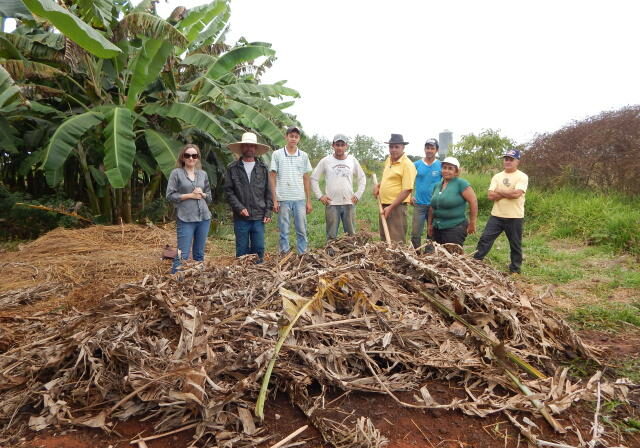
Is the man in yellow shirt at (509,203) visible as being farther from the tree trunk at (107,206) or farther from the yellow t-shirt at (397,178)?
the tree trunk at (107,206)

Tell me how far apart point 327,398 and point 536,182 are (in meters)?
9.69

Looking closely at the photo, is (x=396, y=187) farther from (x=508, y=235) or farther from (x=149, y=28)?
(x=149, y=28)

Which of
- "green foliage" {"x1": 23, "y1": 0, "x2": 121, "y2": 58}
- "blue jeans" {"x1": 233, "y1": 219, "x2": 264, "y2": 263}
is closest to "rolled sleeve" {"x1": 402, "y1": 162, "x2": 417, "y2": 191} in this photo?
"blue jeans" {"x1": 233, "y1": 219, "x2": 264, "y2": 263}

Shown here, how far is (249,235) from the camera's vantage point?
491cm

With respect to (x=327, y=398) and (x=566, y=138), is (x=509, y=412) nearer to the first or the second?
(x=327, y=398)

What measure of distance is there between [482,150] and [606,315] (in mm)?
12775

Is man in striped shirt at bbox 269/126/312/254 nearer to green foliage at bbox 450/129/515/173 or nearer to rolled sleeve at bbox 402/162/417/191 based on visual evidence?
rolled sleeve at bbox 402/162/417/191

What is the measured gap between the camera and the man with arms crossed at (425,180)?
542cm

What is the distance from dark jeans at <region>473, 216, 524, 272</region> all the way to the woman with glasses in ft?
10.5

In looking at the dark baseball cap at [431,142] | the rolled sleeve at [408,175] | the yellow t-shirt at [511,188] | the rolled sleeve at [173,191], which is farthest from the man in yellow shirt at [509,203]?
the rolled sleeve at [173,191]

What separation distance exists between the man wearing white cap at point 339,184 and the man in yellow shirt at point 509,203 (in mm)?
1573

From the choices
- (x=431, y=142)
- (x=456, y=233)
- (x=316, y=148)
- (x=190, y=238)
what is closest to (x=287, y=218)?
(x=190, y=238)

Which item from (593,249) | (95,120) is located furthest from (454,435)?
(95,120)

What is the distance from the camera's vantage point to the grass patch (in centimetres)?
360
